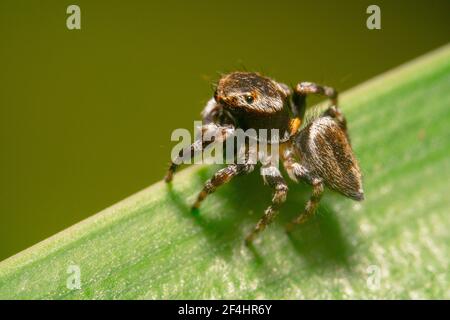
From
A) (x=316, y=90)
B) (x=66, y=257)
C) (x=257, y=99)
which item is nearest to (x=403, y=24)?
(x=316, y=90)

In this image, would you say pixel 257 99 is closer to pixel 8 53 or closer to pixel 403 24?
pixel 8 53

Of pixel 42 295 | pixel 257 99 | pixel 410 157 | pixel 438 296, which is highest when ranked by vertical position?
pixel 257 99

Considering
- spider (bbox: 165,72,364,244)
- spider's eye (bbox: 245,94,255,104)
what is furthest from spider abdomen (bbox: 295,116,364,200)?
spider's eye (bbox: 245,94,255,104)

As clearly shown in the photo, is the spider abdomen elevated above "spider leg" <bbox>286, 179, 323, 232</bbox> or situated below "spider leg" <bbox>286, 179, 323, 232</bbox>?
above

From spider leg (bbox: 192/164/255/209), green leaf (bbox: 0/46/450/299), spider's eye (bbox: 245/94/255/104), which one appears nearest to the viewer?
green leaf (bbox: 0/46/450/299)

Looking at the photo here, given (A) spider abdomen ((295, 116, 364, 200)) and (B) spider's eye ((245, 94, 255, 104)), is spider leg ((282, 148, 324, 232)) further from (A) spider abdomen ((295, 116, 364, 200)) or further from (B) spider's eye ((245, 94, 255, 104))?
(B) spider's eye ((245, 94, 255, 104))

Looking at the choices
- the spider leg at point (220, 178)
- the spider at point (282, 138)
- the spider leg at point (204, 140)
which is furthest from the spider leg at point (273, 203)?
the spider leg at point (204, 140)
